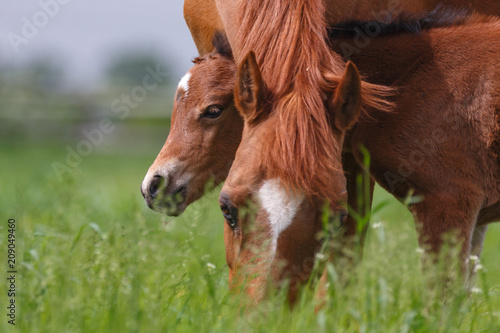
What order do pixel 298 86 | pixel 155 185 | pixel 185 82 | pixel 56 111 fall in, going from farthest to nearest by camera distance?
1. pixel 56 111
2. pixel 185 82
3. pixel 155 185
4. pixel 298 86

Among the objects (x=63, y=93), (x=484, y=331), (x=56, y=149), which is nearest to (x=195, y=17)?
(x=484, y=331)

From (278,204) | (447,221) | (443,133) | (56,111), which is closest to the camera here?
(278,204)

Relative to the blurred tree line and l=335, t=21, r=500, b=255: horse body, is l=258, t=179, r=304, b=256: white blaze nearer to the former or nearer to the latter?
l=335, t=21, r=500, b=255: horse body

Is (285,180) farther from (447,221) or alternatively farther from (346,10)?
(346,10)

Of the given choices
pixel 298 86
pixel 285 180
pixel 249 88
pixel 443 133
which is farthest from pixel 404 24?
pixel 285 180

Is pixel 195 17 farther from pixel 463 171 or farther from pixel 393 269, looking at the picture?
pixel 393 269

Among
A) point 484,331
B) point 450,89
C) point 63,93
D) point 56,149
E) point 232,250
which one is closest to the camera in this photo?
point 484,331

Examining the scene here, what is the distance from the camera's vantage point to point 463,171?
2.97 m

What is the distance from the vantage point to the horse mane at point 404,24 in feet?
11.1

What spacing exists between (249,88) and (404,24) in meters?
1.17

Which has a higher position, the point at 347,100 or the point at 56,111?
the point at 347,100

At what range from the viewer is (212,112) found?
3453mm

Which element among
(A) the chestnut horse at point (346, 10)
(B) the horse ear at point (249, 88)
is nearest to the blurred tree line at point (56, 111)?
(A) the chestnut horse at point (346, 10)

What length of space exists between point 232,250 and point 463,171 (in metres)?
1.23
